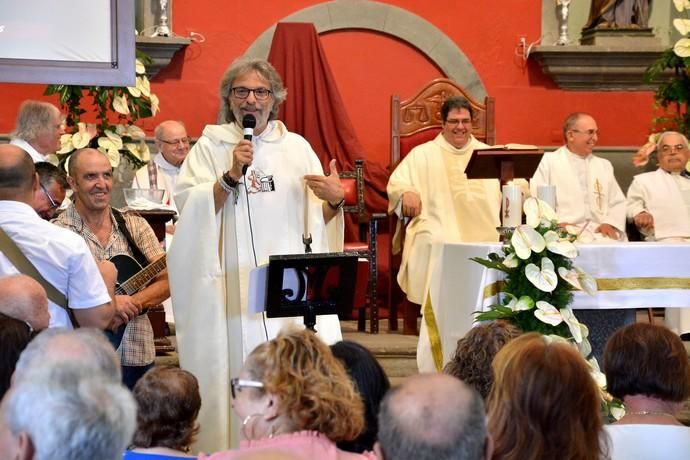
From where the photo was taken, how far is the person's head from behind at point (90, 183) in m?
4.37

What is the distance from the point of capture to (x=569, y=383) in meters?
2.38

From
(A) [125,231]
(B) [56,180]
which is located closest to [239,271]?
(A) [125,231]

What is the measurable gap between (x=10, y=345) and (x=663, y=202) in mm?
6067

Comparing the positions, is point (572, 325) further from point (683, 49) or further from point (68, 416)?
point (683, 49)

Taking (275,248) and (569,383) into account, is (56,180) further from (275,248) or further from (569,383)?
(569,383)

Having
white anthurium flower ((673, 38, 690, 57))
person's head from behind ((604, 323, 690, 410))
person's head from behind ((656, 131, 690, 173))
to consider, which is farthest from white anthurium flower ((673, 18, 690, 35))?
person's head from behind ((604, 323, 690, 410))

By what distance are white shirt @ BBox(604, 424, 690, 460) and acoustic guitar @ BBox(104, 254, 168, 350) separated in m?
2.10

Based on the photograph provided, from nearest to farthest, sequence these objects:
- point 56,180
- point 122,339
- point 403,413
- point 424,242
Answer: point 403,413 < point 122,339 < point 56,180 < point 424,242

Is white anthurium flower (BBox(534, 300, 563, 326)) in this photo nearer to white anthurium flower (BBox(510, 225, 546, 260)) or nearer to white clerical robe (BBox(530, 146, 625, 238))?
white anthurium flower (BBox(510, 225, 546, 260))

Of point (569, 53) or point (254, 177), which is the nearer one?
point (254, 177)

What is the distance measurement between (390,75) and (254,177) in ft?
14.3

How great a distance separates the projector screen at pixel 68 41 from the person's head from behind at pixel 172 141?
3.99m

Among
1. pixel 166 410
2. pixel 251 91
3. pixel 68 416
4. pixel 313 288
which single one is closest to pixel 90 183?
pixel 251 91

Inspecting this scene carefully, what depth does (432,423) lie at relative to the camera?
1914 mm
